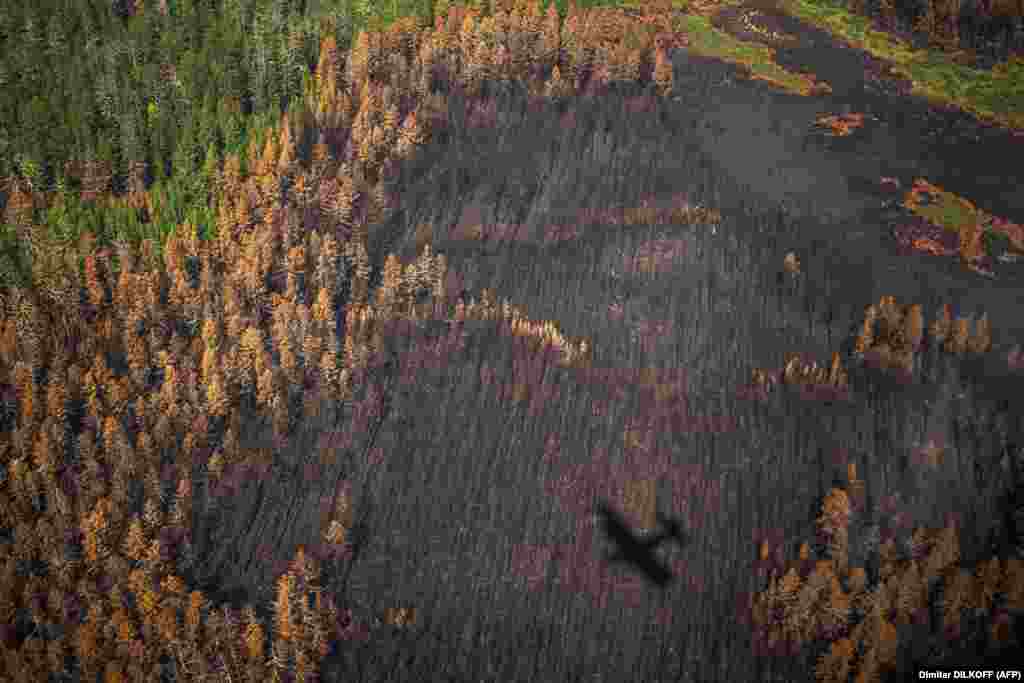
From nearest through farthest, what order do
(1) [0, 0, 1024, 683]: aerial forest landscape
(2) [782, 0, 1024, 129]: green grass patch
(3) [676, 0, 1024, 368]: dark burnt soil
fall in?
(1) [0, 0, 1024, 683]: aerial forest landscape
(3) [676, 0, 1024, 368]: dark burnt soil
(2) [782, 0, 1024, 129]: green grass patch

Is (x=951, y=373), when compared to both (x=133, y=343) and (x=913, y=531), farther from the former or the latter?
(x=133, y=343)

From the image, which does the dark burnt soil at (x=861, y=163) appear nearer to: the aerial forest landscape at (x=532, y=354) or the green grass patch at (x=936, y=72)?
the aerial forest landscape at (x=532, y=354)

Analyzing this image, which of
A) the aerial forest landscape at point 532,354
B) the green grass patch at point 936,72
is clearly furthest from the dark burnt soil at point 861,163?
the green grass patch at point 936,72

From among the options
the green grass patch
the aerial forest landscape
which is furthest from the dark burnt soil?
the green grass patch

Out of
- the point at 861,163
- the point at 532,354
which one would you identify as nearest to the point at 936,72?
the point at 861,163

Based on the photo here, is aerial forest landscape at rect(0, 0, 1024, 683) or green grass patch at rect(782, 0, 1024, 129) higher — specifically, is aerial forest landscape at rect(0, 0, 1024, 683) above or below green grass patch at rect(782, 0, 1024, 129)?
below

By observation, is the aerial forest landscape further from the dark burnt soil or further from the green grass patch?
the green grass patch

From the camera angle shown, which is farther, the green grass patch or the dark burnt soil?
the green grass patch
